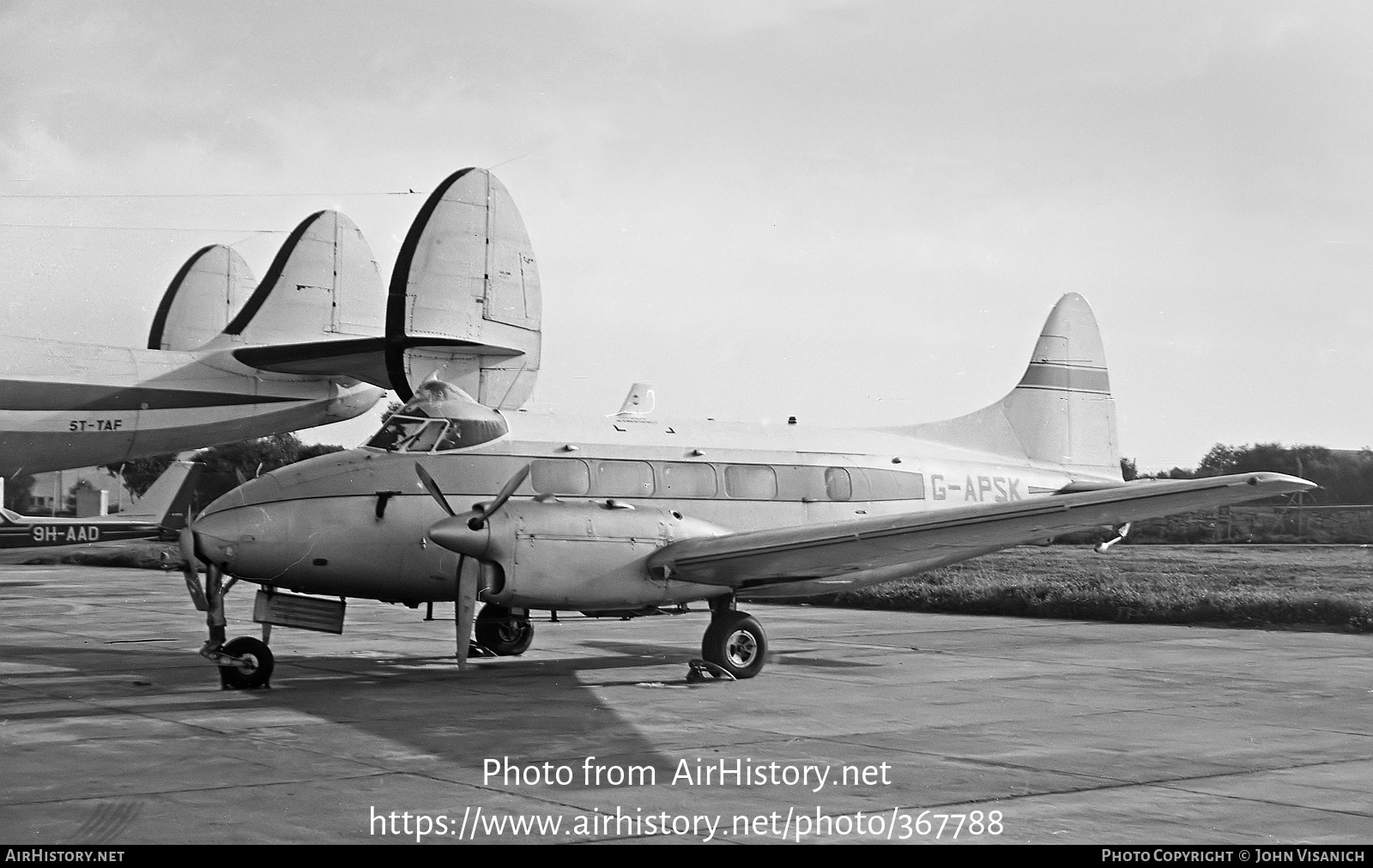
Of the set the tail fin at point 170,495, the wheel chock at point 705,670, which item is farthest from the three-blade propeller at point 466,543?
the tail fin at point 170,495

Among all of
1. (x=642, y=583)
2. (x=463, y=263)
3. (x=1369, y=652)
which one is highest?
(x=463, y=263)

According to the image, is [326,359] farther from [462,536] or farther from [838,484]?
[462,536]

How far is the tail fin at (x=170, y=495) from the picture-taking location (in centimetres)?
3102

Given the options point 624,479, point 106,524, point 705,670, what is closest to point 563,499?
point 624,479

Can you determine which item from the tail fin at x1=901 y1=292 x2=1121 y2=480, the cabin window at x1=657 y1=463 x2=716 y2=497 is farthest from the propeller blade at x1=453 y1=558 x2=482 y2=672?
the tail fin at x1=901 y1=292 x2=1121 y2=480

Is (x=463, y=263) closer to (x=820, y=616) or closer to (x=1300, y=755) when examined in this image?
(x=820, y=616)

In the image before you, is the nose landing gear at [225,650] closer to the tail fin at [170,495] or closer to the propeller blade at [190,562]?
the propeller blade at [190,562]

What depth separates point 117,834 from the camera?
6.52 m

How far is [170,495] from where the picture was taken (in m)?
32.5

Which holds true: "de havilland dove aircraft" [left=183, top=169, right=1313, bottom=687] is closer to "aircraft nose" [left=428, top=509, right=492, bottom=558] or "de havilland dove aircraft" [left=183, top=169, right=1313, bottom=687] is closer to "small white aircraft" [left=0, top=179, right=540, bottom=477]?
"aircraft nose" [left=428, top=509, right=492, bottom=558]

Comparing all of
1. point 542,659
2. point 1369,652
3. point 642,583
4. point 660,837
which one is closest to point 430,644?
point 542,659

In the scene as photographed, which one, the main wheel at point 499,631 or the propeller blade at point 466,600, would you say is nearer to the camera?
the propeller blade at point 466,600

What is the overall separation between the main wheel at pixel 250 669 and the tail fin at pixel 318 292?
18454 mm

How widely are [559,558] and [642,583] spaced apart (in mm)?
1043
